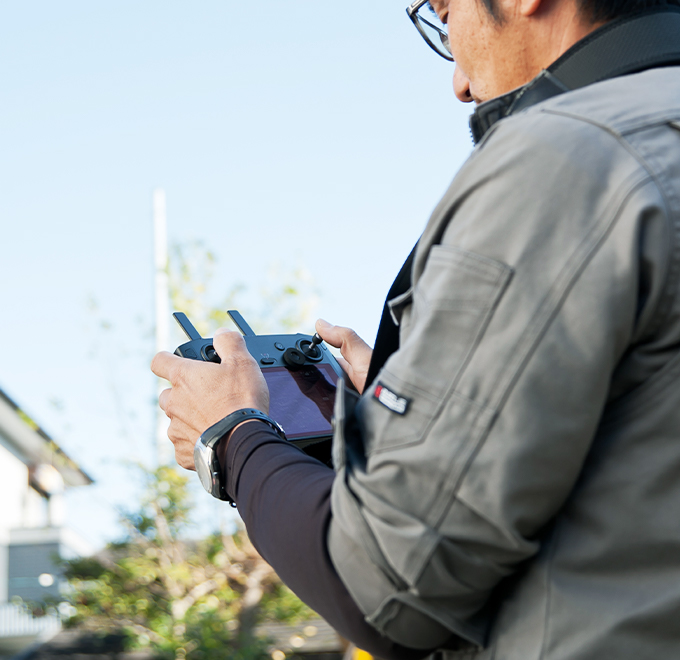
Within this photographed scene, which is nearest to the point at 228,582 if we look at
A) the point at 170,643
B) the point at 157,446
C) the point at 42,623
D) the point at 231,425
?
the point at 170,643

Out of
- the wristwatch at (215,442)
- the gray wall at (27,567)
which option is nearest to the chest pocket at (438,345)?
the wristwatch at (215,442)

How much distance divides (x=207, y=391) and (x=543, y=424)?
0.63 meters

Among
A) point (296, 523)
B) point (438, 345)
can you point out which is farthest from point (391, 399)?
point (296, 523)

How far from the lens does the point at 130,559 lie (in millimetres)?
13398

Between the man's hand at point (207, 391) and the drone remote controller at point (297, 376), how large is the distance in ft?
0.41

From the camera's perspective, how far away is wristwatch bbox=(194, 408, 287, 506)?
1205 millimetres

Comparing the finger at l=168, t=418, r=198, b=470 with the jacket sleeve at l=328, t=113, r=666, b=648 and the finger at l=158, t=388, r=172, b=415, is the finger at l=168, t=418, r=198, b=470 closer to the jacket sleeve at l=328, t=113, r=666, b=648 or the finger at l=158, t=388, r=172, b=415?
the finger at l=158, t=388, r=172, b=415

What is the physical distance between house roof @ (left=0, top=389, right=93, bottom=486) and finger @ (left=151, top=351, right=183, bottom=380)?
15951mm

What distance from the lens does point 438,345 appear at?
86cm

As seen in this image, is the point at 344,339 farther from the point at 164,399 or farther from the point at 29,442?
the point at 29,442

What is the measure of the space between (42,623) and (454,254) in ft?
64.9

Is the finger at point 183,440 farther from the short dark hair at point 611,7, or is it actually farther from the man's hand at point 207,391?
the short dark hair at point 611,7

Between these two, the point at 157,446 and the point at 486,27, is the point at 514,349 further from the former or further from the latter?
the point at 157,446

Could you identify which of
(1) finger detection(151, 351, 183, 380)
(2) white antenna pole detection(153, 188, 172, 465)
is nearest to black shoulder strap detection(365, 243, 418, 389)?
(1) finger detection(151, 351, 183, 380)
